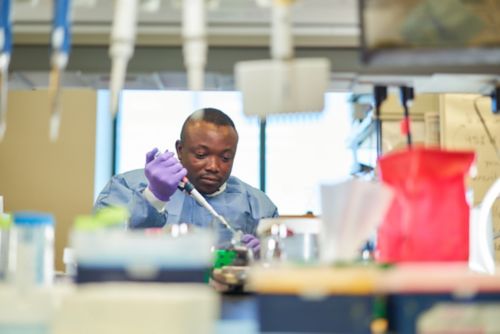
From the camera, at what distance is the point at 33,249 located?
916 mm

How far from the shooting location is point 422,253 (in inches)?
42.3

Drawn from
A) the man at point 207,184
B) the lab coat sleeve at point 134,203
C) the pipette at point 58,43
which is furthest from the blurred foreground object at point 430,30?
the man at point 207,184

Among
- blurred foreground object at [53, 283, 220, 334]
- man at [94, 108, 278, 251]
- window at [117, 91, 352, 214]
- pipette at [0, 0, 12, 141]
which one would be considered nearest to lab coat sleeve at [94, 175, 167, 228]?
man at [94, 108, 278, 251]

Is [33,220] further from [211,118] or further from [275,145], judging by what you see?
[275,145]

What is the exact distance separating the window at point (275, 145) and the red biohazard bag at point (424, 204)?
402cm

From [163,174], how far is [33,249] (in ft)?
4.93

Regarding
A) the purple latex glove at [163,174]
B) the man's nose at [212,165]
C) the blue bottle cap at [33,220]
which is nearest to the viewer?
the blue bottle cap at [33,220]

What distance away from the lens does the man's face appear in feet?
9.87

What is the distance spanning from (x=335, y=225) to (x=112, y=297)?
347 mm

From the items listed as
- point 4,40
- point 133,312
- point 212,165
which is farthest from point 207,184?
point 133,312

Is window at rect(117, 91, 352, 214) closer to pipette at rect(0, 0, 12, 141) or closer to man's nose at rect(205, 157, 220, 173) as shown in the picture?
man's nose at rect(205, 157, 220, 173)

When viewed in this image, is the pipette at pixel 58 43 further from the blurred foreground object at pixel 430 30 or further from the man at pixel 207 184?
the man at pixel 207 184

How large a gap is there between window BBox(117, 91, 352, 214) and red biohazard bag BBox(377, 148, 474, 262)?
4018 millimetres

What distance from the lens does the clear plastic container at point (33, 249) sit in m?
0.88
